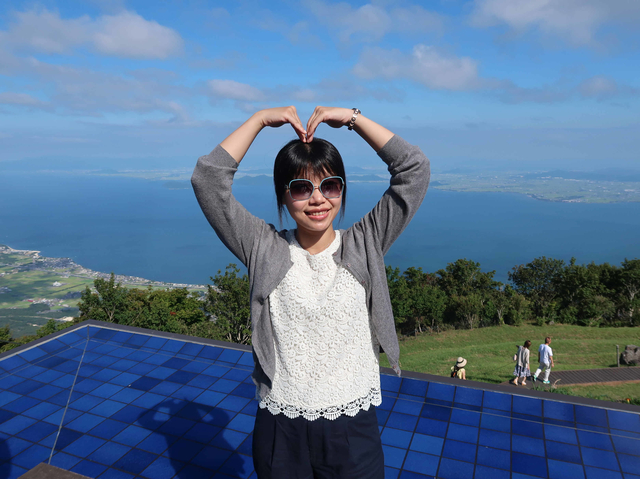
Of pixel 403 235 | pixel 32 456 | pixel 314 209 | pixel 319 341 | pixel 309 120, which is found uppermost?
pixel 309 120

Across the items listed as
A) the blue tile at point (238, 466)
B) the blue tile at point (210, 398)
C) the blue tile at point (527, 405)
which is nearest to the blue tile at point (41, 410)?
the blue tile at point (210, 398)

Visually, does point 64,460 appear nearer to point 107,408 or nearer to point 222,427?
point 107,408

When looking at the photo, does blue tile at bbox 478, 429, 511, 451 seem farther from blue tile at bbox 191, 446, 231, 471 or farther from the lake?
the lake

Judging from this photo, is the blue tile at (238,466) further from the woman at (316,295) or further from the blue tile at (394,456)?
the woman at (316,295)

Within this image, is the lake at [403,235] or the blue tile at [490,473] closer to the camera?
the blue tile at [490,473]

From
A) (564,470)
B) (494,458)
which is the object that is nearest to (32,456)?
(494,458)

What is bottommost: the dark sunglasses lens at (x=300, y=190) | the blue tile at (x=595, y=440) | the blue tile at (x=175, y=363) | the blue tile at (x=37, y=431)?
the blue tile at (x=37, y=431)
